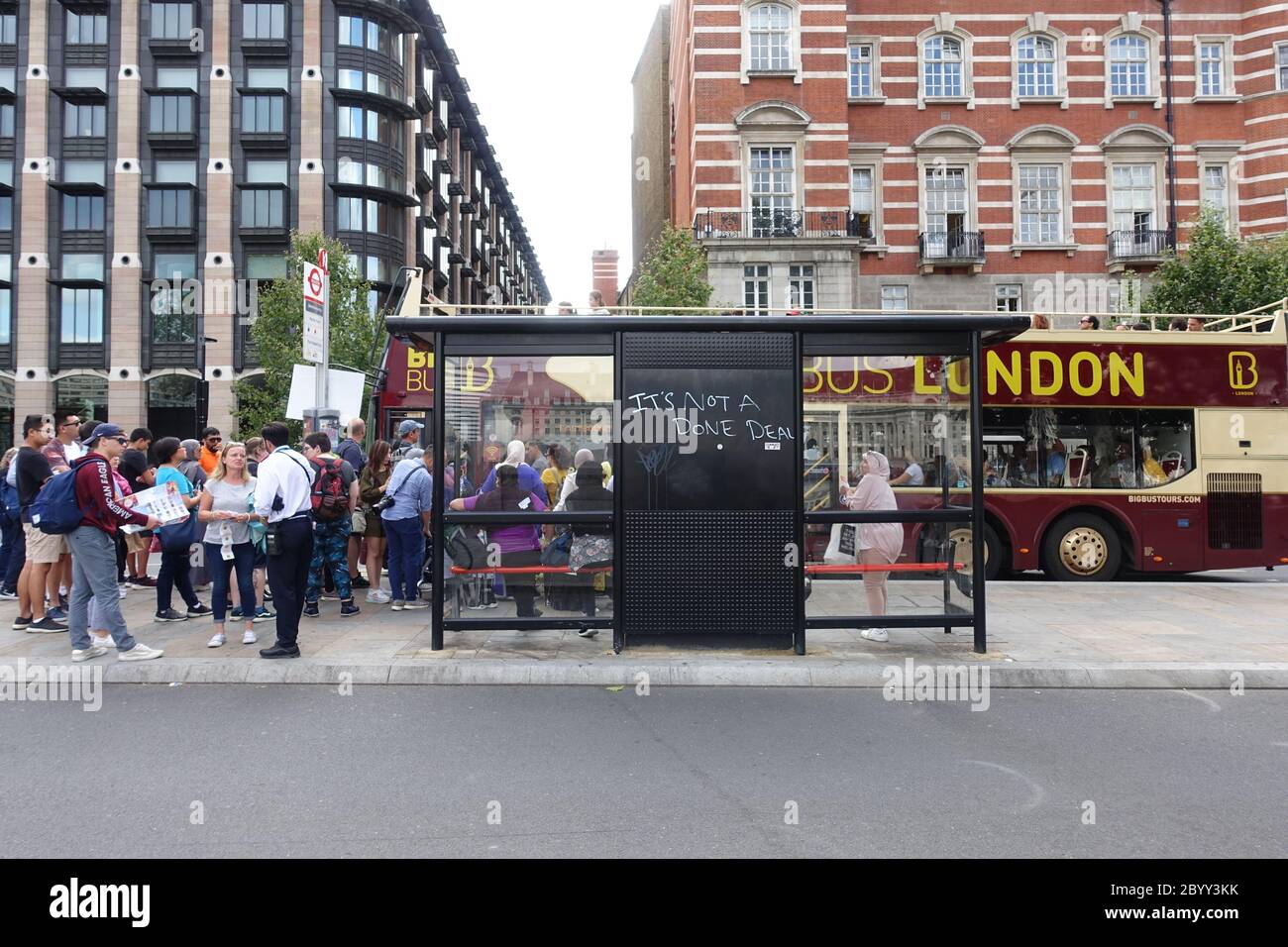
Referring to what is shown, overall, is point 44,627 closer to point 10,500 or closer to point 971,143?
point 10,500

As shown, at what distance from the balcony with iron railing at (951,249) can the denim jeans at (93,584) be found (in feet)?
94.8

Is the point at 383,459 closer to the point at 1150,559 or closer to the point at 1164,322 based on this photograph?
the point at 1150,559

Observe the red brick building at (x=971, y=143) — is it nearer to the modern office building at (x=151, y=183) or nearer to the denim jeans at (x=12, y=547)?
the modern office building at (x=151, y=183)

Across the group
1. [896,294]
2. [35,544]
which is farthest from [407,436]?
[896,294]

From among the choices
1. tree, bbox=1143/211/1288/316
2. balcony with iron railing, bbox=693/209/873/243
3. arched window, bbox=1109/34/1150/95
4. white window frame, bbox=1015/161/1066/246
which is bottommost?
Result: tree, bbox=1143/211/1288/316

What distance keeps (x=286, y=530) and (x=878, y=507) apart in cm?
495

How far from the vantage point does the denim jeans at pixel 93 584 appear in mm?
6551

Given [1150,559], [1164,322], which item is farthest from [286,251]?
[1150,559]

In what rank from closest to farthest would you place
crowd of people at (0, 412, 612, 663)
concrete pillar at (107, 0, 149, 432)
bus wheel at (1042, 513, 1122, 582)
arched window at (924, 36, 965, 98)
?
1. crowd of people at (0, 412, 612, 663)
2. bus wheel at (1042, 513, 1122, 582)
3. arched window at (924, 36, 965, 98)
4. concrete pillar at (107, 0, 149, 432)

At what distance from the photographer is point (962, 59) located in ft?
100

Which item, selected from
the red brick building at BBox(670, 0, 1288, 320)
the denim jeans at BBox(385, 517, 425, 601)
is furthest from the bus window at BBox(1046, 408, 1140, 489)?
the red brick building at BBox(670, 0, 1288, 320)

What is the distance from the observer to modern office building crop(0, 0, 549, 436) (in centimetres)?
3722

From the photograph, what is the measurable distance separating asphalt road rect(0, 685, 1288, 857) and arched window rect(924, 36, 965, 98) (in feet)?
97.7

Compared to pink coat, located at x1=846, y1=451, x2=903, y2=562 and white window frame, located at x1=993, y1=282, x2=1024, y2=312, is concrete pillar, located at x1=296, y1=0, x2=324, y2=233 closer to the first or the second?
white window frame, located at x1=993, y1=282, x2=1024, y2=312
